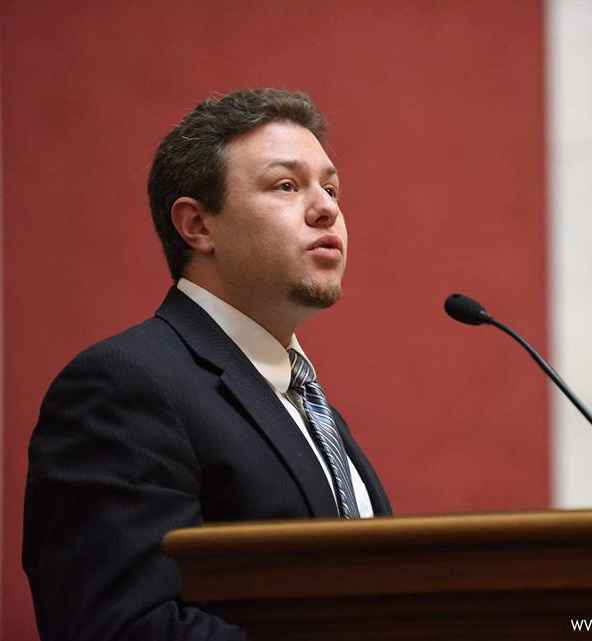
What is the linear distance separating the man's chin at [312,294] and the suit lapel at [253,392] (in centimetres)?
13

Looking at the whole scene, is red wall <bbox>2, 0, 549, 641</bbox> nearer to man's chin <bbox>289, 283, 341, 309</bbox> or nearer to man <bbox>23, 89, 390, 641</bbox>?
man <bbox>23, 89, 390, 641</bbox>

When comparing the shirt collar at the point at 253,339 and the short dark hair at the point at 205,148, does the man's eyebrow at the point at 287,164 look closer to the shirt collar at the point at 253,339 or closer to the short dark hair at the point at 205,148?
the short dark hair at the point at 205,148

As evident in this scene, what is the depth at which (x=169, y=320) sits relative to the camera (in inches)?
66.4

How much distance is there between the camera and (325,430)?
1692mm

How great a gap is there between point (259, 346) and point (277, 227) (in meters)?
0.18

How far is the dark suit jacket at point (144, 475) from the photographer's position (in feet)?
4.18

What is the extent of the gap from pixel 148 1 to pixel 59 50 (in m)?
0.25

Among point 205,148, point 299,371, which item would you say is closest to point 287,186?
point 205,148

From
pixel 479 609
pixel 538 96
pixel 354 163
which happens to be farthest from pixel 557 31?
pixel 479 609

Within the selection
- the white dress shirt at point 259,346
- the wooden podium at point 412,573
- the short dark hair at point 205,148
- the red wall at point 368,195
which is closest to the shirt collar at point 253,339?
the white dress shirt at point 259,346

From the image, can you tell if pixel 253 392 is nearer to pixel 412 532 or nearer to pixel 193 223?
pixel 193 223

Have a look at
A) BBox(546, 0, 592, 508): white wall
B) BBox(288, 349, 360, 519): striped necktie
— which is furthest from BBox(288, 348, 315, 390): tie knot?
BBox(546, 0, 592, 508): white wall

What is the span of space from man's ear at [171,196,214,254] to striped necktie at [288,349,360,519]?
0.22 metres

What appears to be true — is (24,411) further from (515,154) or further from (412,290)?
(515,154)
